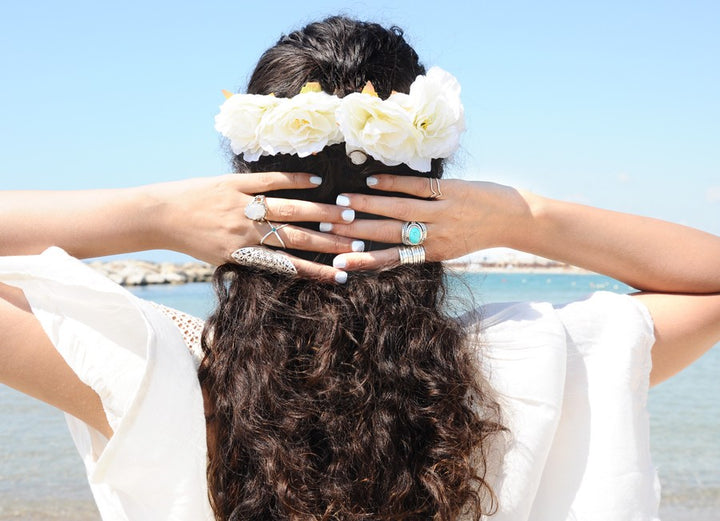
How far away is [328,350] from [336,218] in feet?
0.94

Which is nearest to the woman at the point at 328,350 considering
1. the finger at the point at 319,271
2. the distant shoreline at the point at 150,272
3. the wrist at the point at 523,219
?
the finger at the point at 319,271

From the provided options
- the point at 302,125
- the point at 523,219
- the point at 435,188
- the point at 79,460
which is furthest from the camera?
the point at 79,460

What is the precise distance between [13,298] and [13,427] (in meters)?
5.95

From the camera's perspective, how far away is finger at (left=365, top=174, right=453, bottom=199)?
4.72 ft

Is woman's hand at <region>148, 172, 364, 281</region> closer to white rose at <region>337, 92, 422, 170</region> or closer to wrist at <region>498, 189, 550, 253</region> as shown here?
white rose at <region>337, 92, 422, 170</region>

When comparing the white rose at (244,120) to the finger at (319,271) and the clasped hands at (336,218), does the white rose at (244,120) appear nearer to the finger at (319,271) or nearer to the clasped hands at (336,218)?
the clasped hands at (336,218)

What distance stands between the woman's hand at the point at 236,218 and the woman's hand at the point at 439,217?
0.03m

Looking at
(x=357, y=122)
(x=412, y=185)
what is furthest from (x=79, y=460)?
(x=357, y=122)

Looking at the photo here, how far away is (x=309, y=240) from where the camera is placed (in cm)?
142

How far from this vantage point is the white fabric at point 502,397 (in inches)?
47.4

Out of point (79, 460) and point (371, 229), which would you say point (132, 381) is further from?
point (79, 460)

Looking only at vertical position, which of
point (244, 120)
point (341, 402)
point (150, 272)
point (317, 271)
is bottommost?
point (150, 272)

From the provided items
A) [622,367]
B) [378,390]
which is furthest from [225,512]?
[622,367]

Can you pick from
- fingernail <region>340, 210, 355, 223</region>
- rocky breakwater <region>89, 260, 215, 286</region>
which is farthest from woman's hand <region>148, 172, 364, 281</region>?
rocky breakwater <region>89, 260, 215, 286</region>
